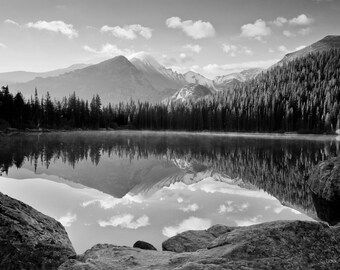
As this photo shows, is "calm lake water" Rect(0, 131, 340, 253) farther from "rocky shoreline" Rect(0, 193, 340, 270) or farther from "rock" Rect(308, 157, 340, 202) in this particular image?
"rocky shoreline" Rect(0, 193, 340, 270)

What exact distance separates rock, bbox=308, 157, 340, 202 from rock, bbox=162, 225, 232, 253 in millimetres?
10770

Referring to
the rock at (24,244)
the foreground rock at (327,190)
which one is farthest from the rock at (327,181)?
the rock at (24,244)

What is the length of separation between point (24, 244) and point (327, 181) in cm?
1843

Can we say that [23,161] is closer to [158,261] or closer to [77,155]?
[77,155]

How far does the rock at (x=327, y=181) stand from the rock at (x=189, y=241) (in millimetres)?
10770

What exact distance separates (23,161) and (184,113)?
142 metres

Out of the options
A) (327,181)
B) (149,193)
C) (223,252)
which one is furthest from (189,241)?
(327,181)

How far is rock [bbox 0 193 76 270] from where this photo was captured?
253 inches

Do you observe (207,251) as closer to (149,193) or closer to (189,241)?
(189,241)

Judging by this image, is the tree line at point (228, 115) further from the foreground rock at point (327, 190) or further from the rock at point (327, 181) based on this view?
the foreground rock at point (327, 190)

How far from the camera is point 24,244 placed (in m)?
6.80

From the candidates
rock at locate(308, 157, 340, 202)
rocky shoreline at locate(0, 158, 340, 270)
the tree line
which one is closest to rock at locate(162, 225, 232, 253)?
rocky shoreline at locate(0, 158, 340, 270)

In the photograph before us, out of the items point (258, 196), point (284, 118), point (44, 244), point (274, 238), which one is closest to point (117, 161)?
point (258, 196)

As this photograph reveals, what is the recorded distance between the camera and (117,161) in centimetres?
3909
